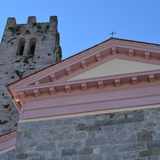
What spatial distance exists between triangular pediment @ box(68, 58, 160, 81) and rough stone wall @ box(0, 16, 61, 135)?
8.78 meters

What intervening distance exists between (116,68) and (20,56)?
13.4 m

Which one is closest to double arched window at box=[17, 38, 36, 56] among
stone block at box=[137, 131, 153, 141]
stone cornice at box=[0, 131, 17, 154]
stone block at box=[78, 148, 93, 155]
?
stone cornice at box=[0, 131, 17, 154]

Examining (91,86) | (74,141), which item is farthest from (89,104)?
(74,141)

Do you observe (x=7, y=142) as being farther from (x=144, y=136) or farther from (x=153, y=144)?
(x=153, y=144)

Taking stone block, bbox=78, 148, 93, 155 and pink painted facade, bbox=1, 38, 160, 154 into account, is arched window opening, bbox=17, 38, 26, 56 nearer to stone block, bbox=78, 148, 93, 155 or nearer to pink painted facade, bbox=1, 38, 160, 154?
pink painted facade, bbox=1, 38, 160, 154

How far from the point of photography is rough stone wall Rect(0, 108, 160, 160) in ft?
36.8

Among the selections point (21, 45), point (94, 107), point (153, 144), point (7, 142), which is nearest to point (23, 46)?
point (21, 45)

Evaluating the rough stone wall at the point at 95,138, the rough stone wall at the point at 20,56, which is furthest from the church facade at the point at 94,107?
the rough stone wall at the point at 20,56

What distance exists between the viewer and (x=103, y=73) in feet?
42.8

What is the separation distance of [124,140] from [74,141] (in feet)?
4.86

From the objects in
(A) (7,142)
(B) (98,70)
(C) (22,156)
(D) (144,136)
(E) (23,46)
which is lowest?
(C) (22,156)

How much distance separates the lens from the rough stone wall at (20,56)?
21.8m

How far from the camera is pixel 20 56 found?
25.4m

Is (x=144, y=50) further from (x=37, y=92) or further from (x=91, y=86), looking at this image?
(x=37, y=92)
